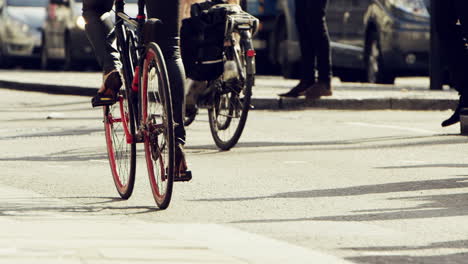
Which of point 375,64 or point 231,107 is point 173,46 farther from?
point 375,64

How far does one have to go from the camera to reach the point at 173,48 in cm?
696

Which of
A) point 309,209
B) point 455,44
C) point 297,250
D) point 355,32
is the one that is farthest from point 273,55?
point 297,250

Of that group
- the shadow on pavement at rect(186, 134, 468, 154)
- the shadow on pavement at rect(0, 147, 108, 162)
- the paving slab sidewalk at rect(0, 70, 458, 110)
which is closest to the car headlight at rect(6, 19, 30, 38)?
the paving slab sidewalk at rect(0, 70, 458, 110)

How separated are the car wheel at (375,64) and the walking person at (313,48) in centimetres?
323

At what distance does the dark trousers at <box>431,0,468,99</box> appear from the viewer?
10352 millimetres

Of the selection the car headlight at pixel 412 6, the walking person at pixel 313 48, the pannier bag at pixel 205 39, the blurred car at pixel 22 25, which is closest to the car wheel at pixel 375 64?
the car headlight at pixel 412 6

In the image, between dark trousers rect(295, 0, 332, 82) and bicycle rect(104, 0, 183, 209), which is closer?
bicycle rect(104, 0, 183, 209)

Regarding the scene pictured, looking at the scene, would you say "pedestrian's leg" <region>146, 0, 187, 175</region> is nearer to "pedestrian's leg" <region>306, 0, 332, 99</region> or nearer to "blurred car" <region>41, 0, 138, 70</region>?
"pedestrian's leg" <region>306, 0, 332, 99</region>

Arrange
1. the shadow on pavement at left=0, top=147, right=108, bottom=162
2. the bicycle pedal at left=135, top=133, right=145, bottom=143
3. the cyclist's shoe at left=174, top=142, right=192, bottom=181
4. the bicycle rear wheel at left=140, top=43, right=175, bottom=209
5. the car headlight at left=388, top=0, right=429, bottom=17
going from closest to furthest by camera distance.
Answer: the bicycle rear wheel at left=140, top=43, right=175, bottom=209 < the cyclist's shoe at left=174, top=142, right=192, bottom=181 < the bicycle pedal at left=135, top=133, right=145, bottom=143 < the shadow on pavement at left=0, top=147, right=108, bottom=162 < the car headlight at left=388, top=0, right=429, bottom=17

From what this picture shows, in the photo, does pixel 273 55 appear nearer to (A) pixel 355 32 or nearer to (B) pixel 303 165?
(A) pixel 355 32

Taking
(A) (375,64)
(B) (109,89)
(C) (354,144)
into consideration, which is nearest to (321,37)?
(C) (354,144)

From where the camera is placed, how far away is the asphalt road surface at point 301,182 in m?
5.97

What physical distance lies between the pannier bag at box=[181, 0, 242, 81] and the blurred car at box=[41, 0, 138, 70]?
13.7 meters

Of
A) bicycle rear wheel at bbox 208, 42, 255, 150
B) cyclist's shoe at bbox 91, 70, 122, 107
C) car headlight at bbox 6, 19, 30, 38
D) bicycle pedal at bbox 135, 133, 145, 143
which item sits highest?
cyclist's shoe at bbox 91, 70, 122, 107
